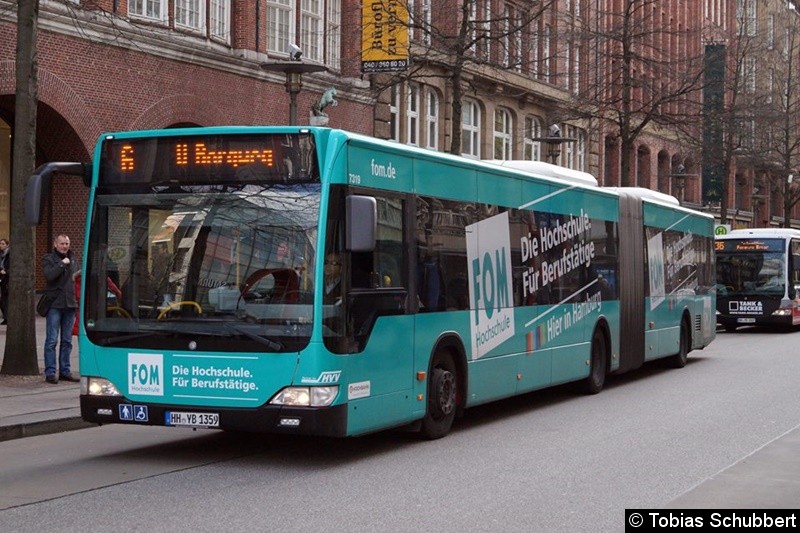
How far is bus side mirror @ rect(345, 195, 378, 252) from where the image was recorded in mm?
9648

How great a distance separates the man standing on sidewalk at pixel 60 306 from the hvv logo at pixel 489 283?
5.55 metres

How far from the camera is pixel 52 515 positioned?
8.01 m

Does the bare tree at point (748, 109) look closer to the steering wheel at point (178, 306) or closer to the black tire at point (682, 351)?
the black tire at point (682, 351)

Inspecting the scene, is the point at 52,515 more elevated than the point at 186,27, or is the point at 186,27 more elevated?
the point at 186,27

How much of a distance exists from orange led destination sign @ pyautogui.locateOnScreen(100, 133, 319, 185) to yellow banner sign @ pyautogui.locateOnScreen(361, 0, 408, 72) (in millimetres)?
14386

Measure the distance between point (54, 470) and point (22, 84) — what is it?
23.0 feet

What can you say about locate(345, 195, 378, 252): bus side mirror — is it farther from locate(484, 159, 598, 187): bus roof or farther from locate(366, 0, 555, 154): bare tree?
locate(366, 0, 555, 154): bare tree

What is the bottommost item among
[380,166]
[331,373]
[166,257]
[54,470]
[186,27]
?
[54,470]

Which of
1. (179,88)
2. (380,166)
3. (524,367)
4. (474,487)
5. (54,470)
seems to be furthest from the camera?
(179,88)

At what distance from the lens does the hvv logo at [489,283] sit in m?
12.5

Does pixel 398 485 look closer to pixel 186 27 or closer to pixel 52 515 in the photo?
pixel 52 515

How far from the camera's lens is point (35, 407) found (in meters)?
13.0

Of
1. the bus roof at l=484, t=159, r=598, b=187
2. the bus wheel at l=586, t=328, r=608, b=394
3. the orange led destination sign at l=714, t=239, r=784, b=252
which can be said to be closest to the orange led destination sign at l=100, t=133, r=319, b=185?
the bus roof at l=484, t=159, r=598, b=187

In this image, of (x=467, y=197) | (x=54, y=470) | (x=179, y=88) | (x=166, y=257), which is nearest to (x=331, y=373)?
(x=166, y=257)
